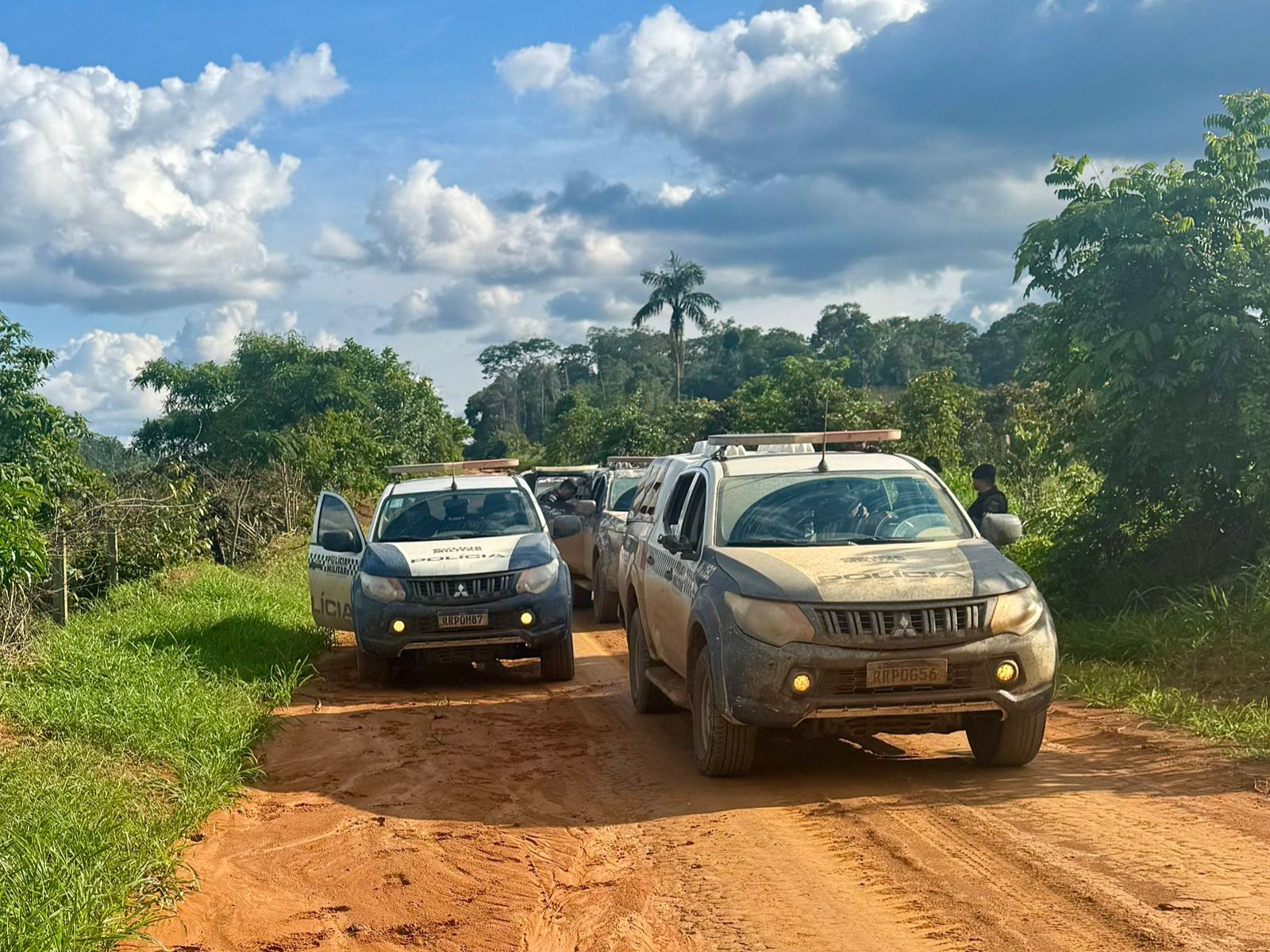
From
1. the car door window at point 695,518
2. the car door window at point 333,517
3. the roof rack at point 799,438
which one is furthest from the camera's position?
the car door window at point 333,517

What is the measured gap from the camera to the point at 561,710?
9836 millimetres

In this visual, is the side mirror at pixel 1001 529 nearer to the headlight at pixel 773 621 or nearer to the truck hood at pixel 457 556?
the headlight at pixel 773 621

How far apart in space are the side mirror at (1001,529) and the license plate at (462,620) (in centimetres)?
448

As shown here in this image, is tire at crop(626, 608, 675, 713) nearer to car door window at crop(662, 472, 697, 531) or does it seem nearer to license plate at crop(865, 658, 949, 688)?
car door window at crop(662, 472, 697, 531)

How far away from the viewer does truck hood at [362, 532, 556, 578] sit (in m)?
10.9

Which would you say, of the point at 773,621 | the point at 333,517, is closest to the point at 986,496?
the point at 773,621

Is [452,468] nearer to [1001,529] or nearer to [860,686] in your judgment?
[1001,529]

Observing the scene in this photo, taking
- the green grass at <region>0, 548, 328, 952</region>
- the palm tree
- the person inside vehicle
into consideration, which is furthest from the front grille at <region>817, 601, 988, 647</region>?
the palm tree

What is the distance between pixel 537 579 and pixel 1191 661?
511 centimetres

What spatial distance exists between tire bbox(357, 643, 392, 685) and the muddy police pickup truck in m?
3.58

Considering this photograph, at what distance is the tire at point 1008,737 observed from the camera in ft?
23.0

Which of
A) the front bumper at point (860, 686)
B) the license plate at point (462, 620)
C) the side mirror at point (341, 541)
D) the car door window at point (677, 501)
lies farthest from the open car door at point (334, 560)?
the front bumper at point (860, 686)

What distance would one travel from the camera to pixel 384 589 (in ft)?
35.3

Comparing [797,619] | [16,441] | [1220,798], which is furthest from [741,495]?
[16,441]
